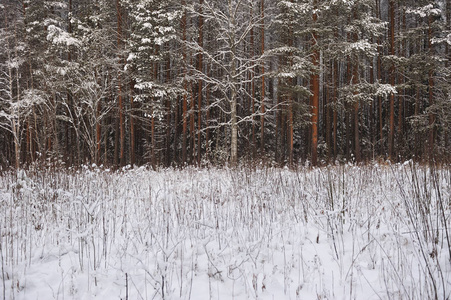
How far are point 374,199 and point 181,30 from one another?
622 inches

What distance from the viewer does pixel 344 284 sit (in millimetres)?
2242

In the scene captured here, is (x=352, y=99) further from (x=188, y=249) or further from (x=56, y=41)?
(x=56, y=41)

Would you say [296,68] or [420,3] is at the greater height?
[420,3]

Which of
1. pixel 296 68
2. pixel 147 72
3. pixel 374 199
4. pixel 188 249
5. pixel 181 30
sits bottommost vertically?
pixel 188 249

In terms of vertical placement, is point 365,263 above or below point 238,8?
below

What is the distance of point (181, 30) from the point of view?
16531 millimetres

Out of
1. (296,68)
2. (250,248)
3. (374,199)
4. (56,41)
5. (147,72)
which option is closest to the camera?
(250,248)

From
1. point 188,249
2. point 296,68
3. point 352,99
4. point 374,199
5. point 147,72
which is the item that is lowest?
point 188,249

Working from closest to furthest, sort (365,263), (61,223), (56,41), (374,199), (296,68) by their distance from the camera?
(365,263) < (61,223) < (374,199) < (296,68) < (56,41)

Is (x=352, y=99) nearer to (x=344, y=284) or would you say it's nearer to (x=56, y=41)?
(x=344, y=284)

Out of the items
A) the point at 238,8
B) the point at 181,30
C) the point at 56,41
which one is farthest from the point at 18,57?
the point at 238,8

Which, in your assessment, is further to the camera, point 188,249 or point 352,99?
point 352,99

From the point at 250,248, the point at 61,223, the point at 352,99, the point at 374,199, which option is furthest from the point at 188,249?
the point at 352,99

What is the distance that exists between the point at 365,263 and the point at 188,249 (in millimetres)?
2005
